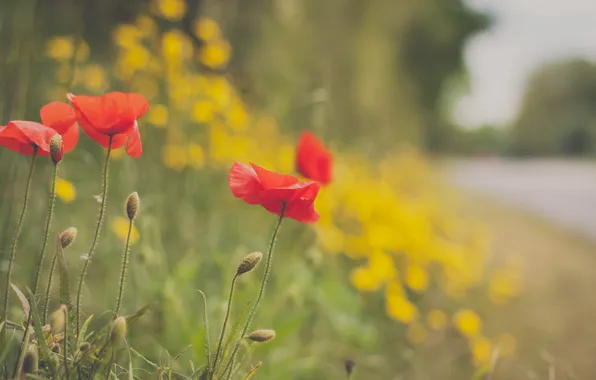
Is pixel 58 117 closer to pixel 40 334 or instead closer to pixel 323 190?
pixel 40 334

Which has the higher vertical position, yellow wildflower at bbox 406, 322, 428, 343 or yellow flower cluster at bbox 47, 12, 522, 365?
yellow flower cluster at bbox 47, 12, 522, 365

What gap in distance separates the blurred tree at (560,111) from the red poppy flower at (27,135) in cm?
1765

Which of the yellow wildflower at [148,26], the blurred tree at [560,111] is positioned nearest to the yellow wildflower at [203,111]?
the yellow wildflower at [148,26]

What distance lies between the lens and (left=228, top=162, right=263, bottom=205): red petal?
0.63m

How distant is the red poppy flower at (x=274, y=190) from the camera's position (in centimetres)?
61

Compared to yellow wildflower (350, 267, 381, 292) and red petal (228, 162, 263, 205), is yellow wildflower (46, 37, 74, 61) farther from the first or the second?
red petal (228, 162, 263, 205)

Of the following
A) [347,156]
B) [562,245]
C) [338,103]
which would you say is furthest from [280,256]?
[338,103]

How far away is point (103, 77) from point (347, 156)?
183cm

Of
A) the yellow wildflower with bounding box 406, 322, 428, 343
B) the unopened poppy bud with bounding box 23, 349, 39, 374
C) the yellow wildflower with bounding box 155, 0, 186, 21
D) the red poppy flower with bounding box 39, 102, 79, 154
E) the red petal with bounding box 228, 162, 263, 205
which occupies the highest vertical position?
the yellow wildflower with bounding box 155, 0, 186, 21

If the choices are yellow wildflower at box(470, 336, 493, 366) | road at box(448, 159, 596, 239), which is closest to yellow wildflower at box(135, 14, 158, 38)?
yellow wildflower at box(470, 336, 493, 366)

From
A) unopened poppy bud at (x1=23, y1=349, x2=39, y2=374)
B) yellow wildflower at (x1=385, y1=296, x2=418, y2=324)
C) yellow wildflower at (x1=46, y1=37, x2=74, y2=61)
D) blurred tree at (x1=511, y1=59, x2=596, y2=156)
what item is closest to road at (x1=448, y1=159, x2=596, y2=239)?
yellow wildflower at (x1=385, y1=296, x2=418, y2=324)

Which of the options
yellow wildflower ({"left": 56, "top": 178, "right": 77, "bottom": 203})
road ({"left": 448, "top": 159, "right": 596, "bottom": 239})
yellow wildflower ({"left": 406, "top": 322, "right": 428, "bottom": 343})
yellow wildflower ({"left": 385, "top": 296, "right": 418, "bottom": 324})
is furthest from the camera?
road ({"left": 448, "top": 159, "right": 596, "bottom": 239})

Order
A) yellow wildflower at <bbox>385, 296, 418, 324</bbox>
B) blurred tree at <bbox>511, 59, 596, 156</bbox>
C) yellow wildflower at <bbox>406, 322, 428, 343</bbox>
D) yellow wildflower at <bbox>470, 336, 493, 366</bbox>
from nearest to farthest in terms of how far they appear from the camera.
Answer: yellow wildflower at <bbox>385, 296, 418, 324</bbox> → yellow wildflower at <bbox>470, 336, 493, 366</bbox> → yellow wildflower at <bbox>406, 322, 428, 343</bbox> → blurred tree at <bbox>511, 59, 596, 156</bbox>

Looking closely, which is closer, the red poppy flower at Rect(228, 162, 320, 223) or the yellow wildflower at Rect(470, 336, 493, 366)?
the red poppy flower at Rect(228, 162, 320, 223)
